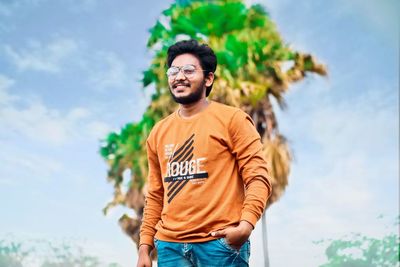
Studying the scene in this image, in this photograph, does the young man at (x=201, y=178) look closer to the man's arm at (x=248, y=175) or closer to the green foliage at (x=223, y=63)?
the man's arm at (x=248, y=175)

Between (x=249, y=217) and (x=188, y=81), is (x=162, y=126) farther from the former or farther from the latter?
(x=249, y=217)

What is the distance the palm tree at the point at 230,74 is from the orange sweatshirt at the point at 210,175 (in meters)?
10.3

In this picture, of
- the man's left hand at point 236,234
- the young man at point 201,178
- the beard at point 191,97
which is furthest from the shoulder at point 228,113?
the man's left hand at point 236,234

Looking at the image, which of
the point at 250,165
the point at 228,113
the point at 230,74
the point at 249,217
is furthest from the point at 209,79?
the point at 230,74

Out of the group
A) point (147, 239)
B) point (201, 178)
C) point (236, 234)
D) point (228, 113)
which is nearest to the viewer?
point (236, 234)

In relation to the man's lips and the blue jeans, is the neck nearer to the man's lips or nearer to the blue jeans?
the man's lips

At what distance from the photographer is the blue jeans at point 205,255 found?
2.40 m

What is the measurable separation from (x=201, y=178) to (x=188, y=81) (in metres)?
0.51

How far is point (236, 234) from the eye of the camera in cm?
237

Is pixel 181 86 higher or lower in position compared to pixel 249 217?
higher

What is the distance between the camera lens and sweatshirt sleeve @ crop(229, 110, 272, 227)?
2.47m

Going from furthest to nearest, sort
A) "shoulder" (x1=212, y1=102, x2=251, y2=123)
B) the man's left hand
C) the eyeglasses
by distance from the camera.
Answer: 1. the eyeglasses
2. "shoulder" (x1=212, y1=102, x2=251, y2=123)
3. the man's left hand

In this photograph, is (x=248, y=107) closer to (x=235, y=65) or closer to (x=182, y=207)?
(x=235, y=65)

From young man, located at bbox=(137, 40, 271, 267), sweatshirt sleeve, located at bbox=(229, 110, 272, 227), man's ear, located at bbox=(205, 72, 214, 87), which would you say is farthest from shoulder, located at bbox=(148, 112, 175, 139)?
sweatshirt sleeve, located at bbox=(229, 110, 272, 227)
